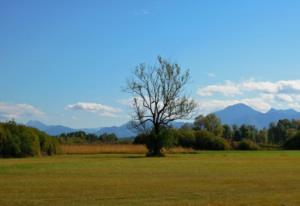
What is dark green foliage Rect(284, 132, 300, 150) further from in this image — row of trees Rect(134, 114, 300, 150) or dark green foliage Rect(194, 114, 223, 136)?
dark green foliage Rect(194, 114, 223, 136)

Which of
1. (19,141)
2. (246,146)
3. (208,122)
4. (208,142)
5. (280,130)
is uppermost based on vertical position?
(208,122)

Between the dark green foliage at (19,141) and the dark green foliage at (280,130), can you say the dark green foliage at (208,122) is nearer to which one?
the dark green foliage at (280,130)

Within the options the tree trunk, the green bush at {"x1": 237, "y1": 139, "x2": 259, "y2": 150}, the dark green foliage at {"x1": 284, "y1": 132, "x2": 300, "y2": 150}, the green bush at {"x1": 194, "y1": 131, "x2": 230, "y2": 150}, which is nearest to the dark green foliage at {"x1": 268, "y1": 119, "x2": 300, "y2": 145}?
the dark green foliage at {"x1": 284, "y1": 132, "x2": 300, "y2": 150}

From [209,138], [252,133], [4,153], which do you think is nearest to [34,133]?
[4,153]

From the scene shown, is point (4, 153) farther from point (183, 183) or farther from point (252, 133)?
point (252, 133)

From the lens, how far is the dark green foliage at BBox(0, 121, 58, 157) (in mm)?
65144

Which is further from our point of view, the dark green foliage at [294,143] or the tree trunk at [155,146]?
the dark green foliage at [294,143]

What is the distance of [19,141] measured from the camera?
218 ft

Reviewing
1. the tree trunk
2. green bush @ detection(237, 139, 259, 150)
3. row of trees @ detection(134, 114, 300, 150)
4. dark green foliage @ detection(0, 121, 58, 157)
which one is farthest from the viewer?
green bush @ detection(237, 139, 259, 150)

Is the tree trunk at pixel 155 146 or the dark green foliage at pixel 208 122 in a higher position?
the dark green foliage at pixel 208 122

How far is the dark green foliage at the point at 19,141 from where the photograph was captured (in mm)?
65144

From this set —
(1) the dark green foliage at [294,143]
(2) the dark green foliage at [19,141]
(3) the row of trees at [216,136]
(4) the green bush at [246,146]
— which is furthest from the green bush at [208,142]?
(2) the dark green foliage at [19,141]

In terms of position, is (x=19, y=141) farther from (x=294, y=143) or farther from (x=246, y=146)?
(x=294, y=143)

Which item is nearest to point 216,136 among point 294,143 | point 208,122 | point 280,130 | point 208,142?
point 208,142
